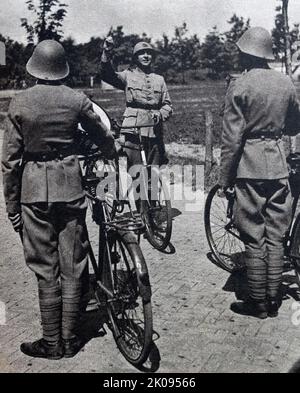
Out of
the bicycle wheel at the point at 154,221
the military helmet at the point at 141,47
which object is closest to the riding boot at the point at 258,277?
the bicycle wheel at the point at 154,221

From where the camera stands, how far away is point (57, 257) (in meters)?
4.02

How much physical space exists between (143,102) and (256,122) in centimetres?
262

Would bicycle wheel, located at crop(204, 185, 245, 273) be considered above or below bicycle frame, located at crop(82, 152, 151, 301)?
below

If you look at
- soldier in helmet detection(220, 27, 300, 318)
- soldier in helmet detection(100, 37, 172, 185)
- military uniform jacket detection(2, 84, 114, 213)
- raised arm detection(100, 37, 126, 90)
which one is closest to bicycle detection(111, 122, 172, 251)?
soldier in helmet detection(100, 37, 172, 185)

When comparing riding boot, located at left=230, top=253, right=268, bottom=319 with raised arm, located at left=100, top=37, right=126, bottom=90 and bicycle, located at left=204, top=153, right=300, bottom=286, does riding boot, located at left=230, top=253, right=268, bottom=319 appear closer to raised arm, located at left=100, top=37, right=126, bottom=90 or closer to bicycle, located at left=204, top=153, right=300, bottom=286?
bicycle, located at left=204, top=153, right=300, bottom=286

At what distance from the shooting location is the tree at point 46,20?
18.1 ft

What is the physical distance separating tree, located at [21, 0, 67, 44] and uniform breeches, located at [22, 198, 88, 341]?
235 cm

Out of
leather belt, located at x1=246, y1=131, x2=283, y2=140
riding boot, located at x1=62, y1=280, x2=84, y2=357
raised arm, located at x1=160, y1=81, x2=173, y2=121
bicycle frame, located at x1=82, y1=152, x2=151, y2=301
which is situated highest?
raised arm, located at x1=160, y1=81, x2=173, y2=121

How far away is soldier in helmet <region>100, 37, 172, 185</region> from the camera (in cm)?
673

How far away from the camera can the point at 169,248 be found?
255 inches

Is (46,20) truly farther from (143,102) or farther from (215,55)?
(215,55)

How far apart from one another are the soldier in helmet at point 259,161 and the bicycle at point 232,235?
0.24 metres
